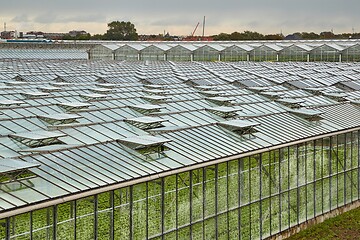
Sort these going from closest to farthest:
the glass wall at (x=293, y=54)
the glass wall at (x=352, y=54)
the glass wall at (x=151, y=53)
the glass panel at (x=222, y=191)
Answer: the glass panel at (x=222, y=191)
the glass wall at (x=352, y=54)
the glass wall at (x=293, y=54)
the glass wall at (x=151, y=53)

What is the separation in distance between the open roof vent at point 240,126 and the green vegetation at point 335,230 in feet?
19.6

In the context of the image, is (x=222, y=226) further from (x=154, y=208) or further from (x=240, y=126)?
(x=240, y=126)

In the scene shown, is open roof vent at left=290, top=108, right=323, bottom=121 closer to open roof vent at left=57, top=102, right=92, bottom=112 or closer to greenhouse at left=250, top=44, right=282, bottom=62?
open roof vent at left=57, top=102, right=92, bottom=112

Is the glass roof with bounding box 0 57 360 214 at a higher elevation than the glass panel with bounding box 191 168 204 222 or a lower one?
higher

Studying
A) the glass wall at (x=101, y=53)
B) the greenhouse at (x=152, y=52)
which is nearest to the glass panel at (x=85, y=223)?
the greenhouse at (x=152, y=52)

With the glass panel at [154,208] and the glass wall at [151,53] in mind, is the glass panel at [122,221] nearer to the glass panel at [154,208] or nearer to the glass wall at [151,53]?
the glass panel at [154,208]

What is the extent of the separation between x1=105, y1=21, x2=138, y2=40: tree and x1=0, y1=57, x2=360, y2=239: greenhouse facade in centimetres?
13110

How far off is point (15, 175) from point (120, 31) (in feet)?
529

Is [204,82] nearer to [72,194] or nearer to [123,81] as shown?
[123,81]

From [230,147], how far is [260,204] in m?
3.47

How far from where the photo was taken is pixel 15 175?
71.2ft

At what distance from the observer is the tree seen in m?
178

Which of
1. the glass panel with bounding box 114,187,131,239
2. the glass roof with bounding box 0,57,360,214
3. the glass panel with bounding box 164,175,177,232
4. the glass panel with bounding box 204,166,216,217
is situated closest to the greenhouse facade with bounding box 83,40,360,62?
the glass roof with bounding box 0,57,360,214

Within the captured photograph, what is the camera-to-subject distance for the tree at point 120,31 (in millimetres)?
177875
